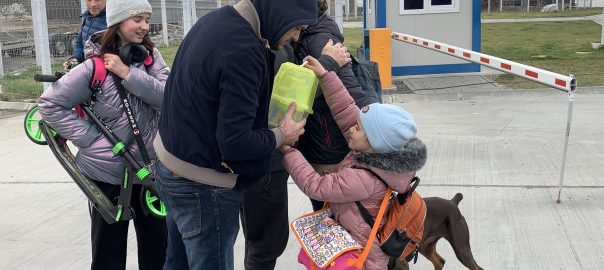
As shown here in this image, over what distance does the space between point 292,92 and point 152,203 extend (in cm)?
109

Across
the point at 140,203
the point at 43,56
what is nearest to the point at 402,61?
the point at 43,56

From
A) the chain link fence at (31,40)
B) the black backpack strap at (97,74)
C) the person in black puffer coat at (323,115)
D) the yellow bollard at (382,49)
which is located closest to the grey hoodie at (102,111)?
the black backpack strap at (97,74)

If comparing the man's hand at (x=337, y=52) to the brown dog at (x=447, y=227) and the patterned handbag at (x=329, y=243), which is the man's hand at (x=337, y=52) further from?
the brown dog at (x=447, y=227)

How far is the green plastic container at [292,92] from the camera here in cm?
255

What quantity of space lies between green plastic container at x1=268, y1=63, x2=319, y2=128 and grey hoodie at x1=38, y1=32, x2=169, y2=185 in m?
0.80

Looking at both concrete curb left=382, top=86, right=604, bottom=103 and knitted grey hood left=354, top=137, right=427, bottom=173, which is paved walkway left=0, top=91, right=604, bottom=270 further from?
knitted grey hood left=354, top=137, right=427, bottom=173

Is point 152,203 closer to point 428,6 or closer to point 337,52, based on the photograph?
point 337,52

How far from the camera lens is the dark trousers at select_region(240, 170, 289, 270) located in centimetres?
304

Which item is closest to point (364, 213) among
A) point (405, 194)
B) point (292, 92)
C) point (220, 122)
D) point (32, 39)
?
point (405, 194)

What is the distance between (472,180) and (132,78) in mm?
3386

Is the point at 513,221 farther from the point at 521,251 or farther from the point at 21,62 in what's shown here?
the point at 21,62

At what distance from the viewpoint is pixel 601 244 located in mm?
4078

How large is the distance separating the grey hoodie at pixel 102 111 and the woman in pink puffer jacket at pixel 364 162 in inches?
32.2

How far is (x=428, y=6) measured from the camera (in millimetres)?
11680
